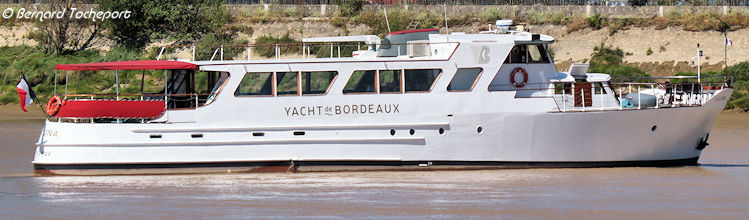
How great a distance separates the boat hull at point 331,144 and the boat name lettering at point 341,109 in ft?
0.87

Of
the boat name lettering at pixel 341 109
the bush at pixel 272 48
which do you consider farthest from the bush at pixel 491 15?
the boat name lettering at pixel 341 109

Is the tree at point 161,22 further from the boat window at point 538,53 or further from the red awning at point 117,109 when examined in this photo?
the boat window at point 538,53

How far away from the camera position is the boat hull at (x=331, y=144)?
61.9 feet

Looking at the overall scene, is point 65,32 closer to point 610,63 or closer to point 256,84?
point 610,63

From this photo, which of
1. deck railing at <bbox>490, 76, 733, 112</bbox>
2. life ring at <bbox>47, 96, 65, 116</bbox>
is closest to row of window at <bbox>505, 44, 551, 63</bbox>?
deck railing at <bbox>490, 76, 733, 112</bbox>

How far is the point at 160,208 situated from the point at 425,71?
6005mm

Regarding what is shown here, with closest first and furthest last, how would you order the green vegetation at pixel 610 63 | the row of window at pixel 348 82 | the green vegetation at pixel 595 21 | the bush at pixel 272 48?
the row of window at pixel 348 82 < the green vegetation at pixel 610 63 < the bush at pixel 272 48 < the green vegetation at pixel 595 21

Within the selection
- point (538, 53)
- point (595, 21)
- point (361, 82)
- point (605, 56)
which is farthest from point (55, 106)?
point (595, 21)

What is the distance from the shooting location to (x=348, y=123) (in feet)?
62.0

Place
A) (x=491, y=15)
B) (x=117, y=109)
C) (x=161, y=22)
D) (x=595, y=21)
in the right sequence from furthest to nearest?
(x=491, y=15), (x=595, y=21), (x=161, y=22), (x=117, y=109)

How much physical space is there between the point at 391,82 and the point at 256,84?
2543mm

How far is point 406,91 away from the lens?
19.1 metres

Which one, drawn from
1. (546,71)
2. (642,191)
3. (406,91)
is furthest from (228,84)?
(642,191)

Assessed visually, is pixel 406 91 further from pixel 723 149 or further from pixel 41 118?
pixel 41 118
